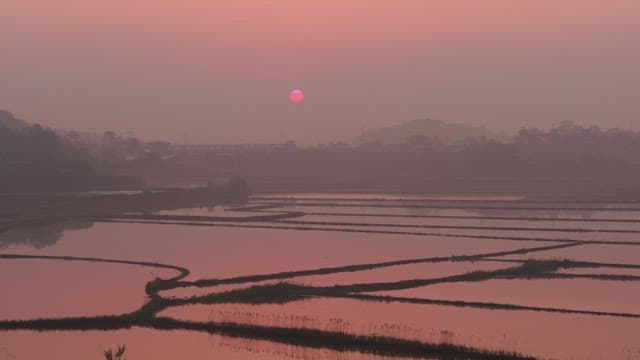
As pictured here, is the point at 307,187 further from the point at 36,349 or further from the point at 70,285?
the point at 36,349

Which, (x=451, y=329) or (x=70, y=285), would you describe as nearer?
(x=451, y=329)

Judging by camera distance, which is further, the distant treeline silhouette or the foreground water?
the distant treeline silhouette

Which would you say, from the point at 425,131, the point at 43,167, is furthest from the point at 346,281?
the point at 425,131

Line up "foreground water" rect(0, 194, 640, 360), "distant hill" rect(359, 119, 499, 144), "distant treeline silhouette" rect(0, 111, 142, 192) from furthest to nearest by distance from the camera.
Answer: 1. "distant hill" rect(359, 119, 499, 144)
2. "distant treeline silhouette" rect(0, 111, 142, 192)
3. "foreground water" rect(0, 194, 640, 360)

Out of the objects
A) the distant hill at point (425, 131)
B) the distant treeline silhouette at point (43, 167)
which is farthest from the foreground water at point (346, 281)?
the distant hill at point (425, 131)

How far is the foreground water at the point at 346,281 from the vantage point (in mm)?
9273

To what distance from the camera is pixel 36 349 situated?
905 centimetres

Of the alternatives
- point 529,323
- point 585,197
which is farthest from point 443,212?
point 529,323

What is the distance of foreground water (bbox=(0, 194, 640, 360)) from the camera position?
927 centimetres

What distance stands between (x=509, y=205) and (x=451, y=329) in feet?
67.4

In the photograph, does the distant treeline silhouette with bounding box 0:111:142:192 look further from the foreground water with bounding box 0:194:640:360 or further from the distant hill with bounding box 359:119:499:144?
the distant hill with bounding box 359:119:499:144

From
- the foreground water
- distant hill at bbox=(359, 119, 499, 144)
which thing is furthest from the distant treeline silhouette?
distant hill at bbox=(359, 119, 499, 144)

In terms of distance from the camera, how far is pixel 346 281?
13.4m

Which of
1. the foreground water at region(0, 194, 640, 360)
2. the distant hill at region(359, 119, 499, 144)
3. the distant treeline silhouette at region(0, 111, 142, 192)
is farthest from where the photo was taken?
the distant hill at region(359, 119, 499, 144)
